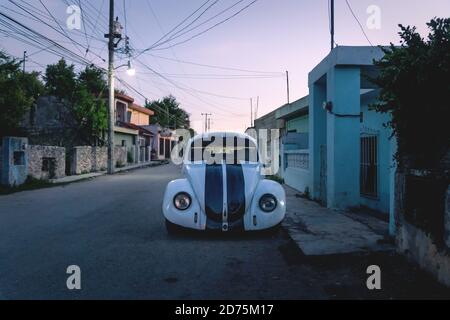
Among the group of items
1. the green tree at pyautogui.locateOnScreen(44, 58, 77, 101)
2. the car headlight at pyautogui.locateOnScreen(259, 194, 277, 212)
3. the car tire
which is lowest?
the car tire

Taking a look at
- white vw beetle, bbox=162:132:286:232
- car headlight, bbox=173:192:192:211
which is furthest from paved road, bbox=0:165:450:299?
car headlight, bbox=173:192:192:211

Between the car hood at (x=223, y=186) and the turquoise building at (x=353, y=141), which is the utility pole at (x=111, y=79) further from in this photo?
the car hood at (x=223, y=186)

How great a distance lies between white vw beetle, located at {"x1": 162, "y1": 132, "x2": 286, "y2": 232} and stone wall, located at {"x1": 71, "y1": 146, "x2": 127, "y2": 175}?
1960 centimetres

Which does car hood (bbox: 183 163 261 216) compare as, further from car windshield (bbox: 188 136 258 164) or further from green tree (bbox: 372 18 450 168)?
green tree (bbox: 372 18 450 168)

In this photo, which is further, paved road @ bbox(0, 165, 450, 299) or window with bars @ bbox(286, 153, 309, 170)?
window with bars @ bbox(286, 153, 309, 170)

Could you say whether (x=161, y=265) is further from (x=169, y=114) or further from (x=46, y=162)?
(x=169, y=114)

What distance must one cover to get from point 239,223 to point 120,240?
74.0 inches

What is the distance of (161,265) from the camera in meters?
5.35

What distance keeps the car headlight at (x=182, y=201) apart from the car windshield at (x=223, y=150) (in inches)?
46.9

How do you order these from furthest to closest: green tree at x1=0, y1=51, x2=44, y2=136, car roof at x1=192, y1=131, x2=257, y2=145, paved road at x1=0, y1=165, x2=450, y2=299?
1. green tree at x1=0, y1=51, x2=44, y2=136
2. car roof at x1=192, y1=131, x2=257, y2=145
3. paved road at x1=0, y1=165, x2=450, y2=299

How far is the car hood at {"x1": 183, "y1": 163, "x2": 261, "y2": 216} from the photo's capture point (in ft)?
22.3

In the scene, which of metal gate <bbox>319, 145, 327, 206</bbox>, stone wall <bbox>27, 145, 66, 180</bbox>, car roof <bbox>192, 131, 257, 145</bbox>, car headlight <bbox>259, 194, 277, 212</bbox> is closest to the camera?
car headlight <bbox>259, 194, 277, 212</bbox>
